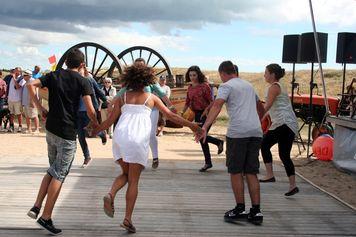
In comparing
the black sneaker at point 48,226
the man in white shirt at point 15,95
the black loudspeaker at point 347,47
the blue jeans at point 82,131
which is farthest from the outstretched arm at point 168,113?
the man in white shirt at point 15,95

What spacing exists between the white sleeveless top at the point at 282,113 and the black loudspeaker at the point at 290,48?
6.18 m

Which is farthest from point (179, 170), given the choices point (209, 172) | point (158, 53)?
point (158, 53)

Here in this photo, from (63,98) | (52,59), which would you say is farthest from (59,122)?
(52,59)

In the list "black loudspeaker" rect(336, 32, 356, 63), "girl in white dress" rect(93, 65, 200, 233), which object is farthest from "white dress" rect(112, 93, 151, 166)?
"black loudspeaker" rect(336, 32, 356, 63)

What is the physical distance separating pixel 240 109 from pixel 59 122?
1.78 m

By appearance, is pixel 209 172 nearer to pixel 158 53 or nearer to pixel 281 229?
pixel 281 229

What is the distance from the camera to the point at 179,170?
8.79 metres

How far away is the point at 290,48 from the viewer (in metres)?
13.1

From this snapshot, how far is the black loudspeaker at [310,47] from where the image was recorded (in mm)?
12203

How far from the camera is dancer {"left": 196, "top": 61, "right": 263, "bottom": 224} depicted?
5.59m

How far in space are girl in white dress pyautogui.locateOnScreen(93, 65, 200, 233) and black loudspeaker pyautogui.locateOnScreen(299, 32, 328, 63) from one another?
310 inches

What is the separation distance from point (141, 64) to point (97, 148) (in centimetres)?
724

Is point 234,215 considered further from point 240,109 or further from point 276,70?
point 276,70

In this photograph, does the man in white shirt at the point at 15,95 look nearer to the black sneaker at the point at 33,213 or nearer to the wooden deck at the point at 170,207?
the wooden deck at the point at 170,207
